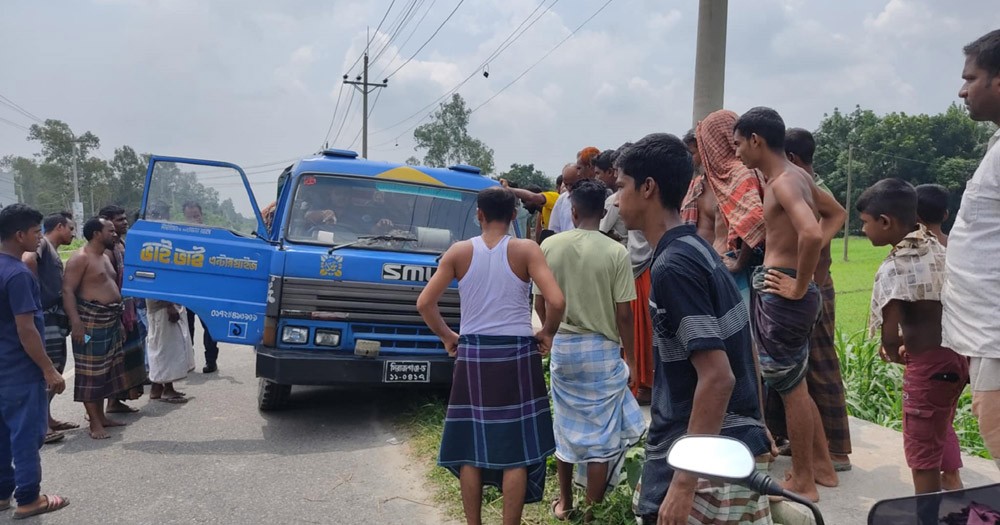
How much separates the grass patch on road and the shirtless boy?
89 cm

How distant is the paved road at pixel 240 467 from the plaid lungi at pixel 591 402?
0.99 m

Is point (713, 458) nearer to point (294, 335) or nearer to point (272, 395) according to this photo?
point (294, 335)

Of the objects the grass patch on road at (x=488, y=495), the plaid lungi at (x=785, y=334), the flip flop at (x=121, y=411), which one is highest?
the plaid lungi at (x=785, y=334)

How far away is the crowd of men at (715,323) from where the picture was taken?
186cm

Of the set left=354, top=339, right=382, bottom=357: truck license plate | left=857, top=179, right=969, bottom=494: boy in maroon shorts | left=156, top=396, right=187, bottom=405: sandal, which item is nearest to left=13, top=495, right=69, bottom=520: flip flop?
left=354, top=339, right=382, bottom=357: truck license plate

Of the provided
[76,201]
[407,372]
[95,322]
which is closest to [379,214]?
[407,372]

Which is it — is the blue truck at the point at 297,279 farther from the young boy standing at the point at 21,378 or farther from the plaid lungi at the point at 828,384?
the plaid lungi at the point at 828,384

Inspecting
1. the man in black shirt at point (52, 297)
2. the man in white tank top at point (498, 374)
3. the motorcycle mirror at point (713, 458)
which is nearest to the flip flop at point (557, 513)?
the man in white tank top at point (498, 374)

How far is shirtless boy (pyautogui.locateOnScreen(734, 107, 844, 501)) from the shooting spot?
9.48 ft

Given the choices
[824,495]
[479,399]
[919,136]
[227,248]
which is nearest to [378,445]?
[227,248]

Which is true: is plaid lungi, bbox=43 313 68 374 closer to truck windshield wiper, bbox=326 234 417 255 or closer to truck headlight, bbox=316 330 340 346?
truck headlight, bbox=316 330 340 346

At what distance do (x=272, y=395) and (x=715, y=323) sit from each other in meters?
4.84

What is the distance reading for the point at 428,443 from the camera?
16.5 feet

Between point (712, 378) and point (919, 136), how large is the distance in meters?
50.3
